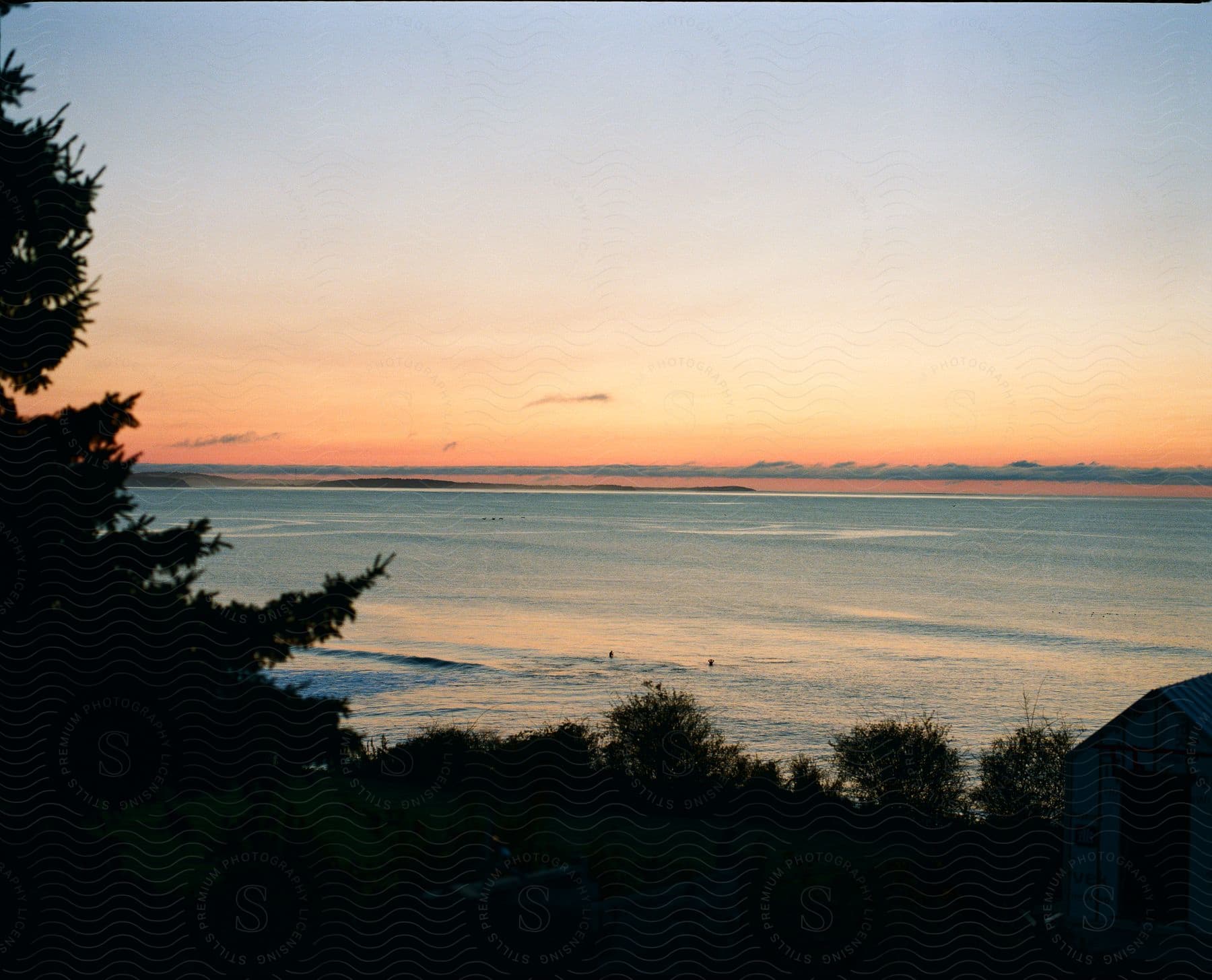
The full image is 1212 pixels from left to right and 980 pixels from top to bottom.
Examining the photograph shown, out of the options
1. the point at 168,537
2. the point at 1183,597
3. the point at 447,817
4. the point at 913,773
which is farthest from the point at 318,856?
the point at 1183,597

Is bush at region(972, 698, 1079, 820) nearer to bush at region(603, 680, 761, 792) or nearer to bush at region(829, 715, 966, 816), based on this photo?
bush at region(829, 715, 966, 816)

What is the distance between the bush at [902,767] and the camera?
522 inches

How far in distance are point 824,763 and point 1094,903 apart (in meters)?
14.8

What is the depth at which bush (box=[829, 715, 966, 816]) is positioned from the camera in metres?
13.3

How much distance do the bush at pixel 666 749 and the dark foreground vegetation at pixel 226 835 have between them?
6.35 meters

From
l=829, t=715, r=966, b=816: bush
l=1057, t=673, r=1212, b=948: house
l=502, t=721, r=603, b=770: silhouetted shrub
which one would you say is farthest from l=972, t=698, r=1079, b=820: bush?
l=1057, t=673, r=1212, b=948: house

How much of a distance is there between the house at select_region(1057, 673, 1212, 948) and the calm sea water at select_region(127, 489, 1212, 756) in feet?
16.2

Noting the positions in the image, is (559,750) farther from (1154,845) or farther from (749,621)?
(749,621)

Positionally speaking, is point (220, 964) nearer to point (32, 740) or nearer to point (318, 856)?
point (318, 856)

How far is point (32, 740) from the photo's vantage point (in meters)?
3.92

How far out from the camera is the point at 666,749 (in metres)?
12.7

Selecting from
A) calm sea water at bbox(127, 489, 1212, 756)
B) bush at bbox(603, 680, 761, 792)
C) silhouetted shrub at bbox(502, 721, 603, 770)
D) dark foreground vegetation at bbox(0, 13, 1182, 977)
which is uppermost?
dark foreground vegetation at bbox(0, 13, 1182, 977)

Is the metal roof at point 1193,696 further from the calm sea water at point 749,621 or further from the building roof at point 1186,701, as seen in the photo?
the calm sea water at point 749,621

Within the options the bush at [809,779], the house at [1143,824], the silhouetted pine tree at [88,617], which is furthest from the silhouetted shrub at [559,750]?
the house at [1143,824]
